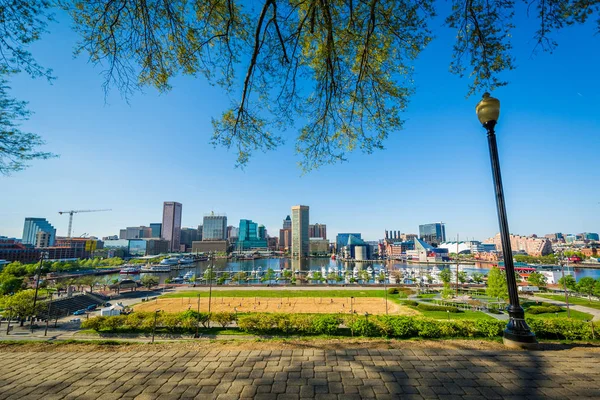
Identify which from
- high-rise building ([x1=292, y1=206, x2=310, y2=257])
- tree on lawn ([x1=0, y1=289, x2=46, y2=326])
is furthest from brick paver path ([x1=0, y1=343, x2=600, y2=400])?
high-rise building ([x1=292, y1=206, x2=310, y2=257])

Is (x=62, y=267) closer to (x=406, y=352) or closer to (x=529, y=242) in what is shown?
(x=406, y=352)

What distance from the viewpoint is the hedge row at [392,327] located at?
28.4 feet

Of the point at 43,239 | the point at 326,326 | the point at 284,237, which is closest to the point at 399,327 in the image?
the point at 326,326

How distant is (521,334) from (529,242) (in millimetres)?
146377

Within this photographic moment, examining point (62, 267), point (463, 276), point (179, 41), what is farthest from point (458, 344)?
point (62, 267)

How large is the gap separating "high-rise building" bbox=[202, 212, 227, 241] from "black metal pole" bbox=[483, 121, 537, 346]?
159984 mm

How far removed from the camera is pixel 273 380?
2.74 m

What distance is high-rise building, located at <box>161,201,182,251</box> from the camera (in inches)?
6644

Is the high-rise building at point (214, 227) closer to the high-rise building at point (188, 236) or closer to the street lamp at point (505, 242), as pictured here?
the high-rise building at point (188, 236)

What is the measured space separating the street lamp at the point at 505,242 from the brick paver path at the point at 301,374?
28cm

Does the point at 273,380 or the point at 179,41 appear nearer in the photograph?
the point at 273,380

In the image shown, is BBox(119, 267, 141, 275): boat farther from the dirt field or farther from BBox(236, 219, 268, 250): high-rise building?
BBox(236, 219, 268, 250): high-rise building

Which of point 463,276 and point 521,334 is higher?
point 521,334

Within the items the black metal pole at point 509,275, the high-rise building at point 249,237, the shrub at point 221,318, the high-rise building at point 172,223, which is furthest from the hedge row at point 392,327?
the high-rise building at point 172,223
